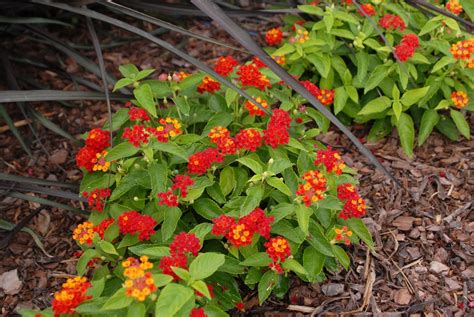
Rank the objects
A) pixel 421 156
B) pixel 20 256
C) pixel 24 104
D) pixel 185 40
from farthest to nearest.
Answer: pixel 185 40
pixel 24 104
pixel 421 156
pixel 20 256

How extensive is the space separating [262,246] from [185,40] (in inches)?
72.9

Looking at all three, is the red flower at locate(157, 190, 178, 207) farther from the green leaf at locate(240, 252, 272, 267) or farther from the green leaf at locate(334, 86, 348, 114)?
the green leaf at locate(334, 86, 348, 114)

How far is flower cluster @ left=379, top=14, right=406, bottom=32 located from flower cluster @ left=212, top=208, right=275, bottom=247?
132 cm

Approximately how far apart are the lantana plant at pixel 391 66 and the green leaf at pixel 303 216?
Answer: 2.63ft

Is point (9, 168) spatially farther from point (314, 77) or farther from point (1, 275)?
point (314, 77)

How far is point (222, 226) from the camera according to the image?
1898mm

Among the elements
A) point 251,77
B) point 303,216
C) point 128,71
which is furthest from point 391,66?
point 128,71

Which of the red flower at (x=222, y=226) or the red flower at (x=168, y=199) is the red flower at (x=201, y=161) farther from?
the red flower at (x=222, y=226)

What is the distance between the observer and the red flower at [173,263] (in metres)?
1.77

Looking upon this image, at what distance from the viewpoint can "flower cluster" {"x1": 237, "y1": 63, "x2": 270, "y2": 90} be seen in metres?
2.42

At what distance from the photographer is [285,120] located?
222cm

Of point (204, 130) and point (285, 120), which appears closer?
point (285, 120)

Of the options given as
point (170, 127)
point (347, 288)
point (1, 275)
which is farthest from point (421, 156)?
point (1, 275)

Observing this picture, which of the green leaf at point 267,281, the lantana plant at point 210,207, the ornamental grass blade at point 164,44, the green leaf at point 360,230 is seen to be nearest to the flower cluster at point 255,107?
the lantana plant at point 210,207
